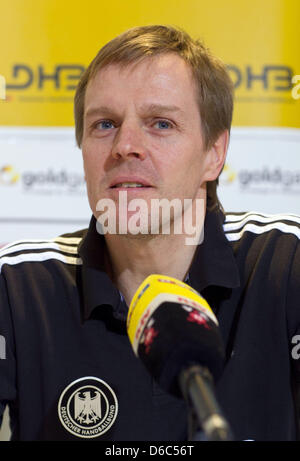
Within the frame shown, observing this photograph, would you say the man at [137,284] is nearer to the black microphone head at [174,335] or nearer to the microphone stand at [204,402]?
the black microphone head at [174,335]

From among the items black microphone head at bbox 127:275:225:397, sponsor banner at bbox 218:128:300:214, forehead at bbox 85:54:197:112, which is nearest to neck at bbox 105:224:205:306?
forehead at bbox 85:54:197:112

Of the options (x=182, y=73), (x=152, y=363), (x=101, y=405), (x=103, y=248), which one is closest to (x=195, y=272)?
(x=103, y=248)

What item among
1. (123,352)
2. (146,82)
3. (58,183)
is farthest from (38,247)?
(58,183)

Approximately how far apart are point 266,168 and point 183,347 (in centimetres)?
163

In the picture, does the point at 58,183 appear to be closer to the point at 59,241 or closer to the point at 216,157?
the point at 59,241

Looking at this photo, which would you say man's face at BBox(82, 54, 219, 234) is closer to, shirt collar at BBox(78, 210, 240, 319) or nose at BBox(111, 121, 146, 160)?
nose at BBox(111, 121, 146, 160)

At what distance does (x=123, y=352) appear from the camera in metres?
1.27

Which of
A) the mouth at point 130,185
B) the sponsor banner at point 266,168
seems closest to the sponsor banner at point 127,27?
the sponsor banner at point 266,168

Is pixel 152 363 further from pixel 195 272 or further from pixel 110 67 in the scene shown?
pixel 110 67

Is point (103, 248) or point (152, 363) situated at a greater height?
point (103, 248)

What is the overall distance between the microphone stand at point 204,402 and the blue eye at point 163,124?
0.75 metres

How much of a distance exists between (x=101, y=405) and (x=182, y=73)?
764 millimetres

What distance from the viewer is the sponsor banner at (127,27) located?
2.22 metres
